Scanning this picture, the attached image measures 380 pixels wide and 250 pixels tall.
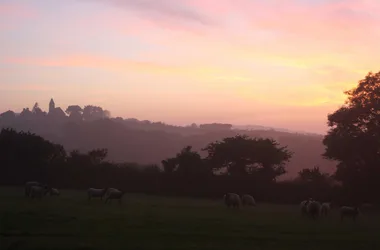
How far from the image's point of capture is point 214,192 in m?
52.5

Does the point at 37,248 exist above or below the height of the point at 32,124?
below

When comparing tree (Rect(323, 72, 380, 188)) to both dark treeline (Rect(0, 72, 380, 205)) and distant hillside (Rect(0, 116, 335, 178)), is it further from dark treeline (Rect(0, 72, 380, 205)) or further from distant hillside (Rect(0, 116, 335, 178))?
distant hillside (Rect(0, 116, 335, 178))

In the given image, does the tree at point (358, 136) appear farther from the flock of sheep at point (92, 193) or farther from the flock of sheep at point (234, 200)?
the flock of sheep at point (92, 193)

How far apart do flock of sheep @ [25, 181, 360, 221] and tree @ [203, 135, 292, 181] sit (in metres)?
19.0

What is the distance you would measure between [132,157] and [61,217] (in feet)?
286

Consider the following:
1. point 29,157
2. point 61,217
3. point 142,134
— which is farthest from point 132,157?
point 61,217

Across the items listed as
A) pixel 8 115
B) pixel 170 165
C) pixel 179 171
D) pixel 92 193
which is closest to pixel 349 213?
pixel 92 193

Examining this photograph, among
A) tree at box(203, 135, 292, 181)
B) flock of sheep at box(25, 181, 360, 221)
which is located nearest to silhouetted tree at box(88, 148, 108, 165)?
tree at box(203, 135, 292, 181)

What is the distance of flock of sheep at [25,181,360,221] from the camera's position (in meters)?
31.0

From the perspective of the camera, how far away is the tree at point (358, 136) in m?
47.5

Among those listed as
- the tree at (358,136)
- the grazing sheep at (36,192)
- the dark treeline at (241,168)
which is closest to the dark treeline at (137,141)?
the dark treeline at (241,168)

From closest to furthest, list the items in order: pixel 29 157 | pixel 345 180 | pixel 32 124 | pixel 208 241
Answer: pixel 208 241
pixel 345 180
pixel 29 157
pixel 32 124

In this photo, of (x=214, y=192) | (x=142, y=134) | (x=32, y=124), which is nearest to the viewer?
(x=214, y=192)

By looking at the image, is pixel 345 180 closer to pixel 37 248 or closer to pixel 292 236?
pixel 292 236
